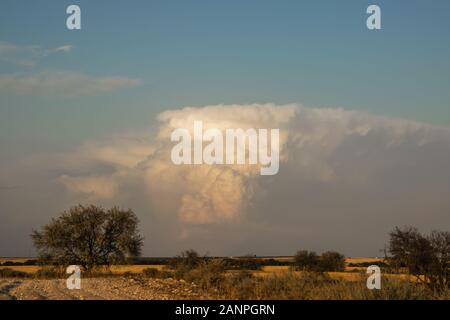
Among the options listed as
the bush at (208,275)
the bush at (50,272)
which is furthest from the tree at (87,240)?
the bush at (208,275)

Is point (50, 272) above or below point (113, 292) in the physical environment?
below

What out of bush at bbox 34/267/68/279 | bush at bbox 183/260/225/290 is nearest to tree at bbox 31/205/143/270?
bush at bbox 34/267/68/279

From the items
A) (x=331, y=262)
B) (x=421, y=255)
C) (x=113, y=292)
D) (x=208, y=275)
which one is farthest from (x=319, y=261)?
(x=113, y=292)

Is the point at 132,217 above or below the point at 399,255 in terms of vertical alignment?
above

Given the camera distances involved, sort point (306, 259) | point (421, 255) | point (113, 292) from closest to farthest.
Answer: point (113, 292) < point (421, 255) < point (306, 259)

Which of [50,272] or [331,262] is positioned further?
[331,262]

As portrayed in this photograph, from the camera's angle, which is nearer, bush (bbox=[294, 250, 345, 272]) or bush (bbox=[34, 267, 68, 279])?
bush (bbox=[34, 267, 68, 279])

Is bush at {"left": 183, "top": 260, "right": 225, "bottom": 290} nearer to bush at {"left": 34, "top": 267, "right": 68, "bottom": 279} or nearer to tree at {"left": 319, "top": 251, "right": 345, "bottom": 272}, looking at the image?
bush at {"left": 34, "top": 267, "right": 68, "bottom": 279}

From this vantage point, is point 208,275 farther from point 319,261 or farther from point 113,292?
point 319,261

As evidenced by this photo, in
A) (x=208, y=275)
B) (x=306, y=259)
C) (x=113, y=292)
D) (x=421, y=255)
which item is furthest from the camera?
(x=306, y=259)
